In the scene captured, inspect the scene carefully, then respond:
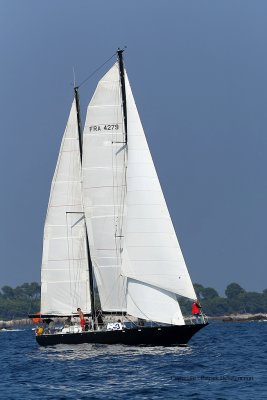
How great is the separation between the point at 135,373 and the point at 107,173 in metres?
19.6

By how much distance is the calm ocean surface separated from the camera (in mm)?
48469

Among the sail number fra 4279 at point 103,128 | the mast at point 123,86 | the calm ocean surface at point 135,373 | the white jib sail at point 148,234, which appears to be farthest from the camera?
the sail number fra 4279 at point 103,128

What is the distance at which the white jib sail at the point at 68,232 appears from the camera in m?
76.7

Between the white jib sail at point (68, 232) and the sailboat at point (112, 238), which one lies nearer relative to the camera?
the sailboat at point (112, 238)

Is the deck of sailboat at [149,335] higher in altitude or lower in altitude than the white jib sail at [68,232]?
lower

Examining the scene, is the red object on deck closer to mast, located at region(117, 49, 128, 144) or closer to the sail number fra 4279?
mast, located at region(117, 49, 128, 144)

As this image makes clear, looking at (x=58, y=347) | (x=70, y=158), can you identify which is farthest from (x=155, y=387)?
(x=70, y=158)

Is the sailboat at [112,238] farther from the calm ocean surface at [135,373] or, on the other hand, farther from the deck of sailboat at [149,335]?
the calm ocean surface at [135,373]

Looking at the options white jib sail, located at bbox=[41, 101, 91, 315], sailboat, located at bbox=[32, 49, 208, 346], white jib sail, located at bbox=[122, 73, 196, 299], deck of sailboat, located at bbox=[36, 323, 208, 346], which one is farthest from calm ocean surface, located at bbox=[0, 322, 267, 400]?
white jib sail, located at bbox=[41, 101, 91, 315]

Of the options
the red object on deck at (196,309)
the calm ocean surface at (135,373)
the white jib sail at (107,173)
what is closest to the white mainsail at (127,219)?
the white jib sail at (107,173)

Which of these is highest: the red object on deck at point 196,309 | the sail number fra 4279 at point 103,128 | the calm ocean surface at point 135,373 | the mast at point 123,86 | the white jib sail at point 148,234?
the mast at point 123,86

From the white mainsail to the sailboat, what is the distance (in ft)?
0.19

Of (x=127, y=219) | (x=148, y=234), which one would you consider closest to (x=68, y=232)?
(x=127, y=219)

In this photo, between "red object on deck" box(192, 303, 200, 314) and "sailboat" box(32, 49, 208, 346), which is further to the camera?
"sailboat" box(32, 49, 208, 346)
